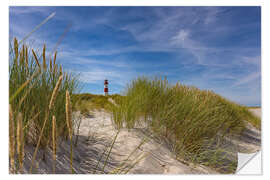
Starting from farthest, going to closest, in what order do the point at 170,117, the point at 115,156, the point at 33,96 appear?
the point at 170,117 < the point at 115,156 < the point at 33,96

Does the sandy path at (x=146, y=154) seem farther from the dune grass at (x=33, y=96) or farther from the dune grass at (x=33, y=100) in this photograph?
the dune grass at (x=33, y=96)

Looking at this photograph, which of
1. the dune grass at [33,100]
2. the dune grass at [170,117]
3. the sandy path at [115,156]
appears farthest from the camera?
the dune grass at [170,117]

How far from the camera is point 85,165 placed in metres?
1.32

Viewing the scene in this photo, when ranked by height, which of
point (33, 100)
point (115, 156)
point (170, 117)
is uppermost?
point (33, 100)

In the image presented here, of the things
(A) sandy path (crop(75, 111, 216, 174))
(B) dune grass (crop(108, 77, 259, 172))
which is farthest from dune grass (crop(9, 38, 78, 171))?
(B) dune grass (crop(108, 77, 259, 172))

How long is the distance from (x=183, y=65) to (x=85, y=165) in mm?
1335

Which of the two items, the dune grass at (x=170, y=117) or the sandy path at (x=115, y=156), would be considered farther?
the dune grass at (x=170, y=117)

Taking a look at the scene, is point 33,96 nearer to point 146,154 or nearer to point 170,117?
point 146,154

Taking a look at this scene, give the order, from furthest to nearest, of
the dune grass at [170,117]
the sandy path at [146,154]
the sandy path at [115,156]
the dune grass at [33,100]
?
the dune grass at [170,117]
the sandy path at [146,154]
the sandy path at [115,156]
the dune grass at [33,100]

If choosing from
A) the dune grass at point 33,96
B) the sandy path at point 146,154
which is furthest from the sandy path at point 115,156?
the dune grass at point 33,96

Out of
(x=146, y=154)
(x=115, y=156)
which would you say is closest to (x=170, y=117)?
(x=146, y=154)

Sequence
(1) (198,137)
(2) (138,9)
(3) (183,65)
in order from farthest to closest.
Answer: (1) (198,137), (3) (183,65), (2) (138,9)
